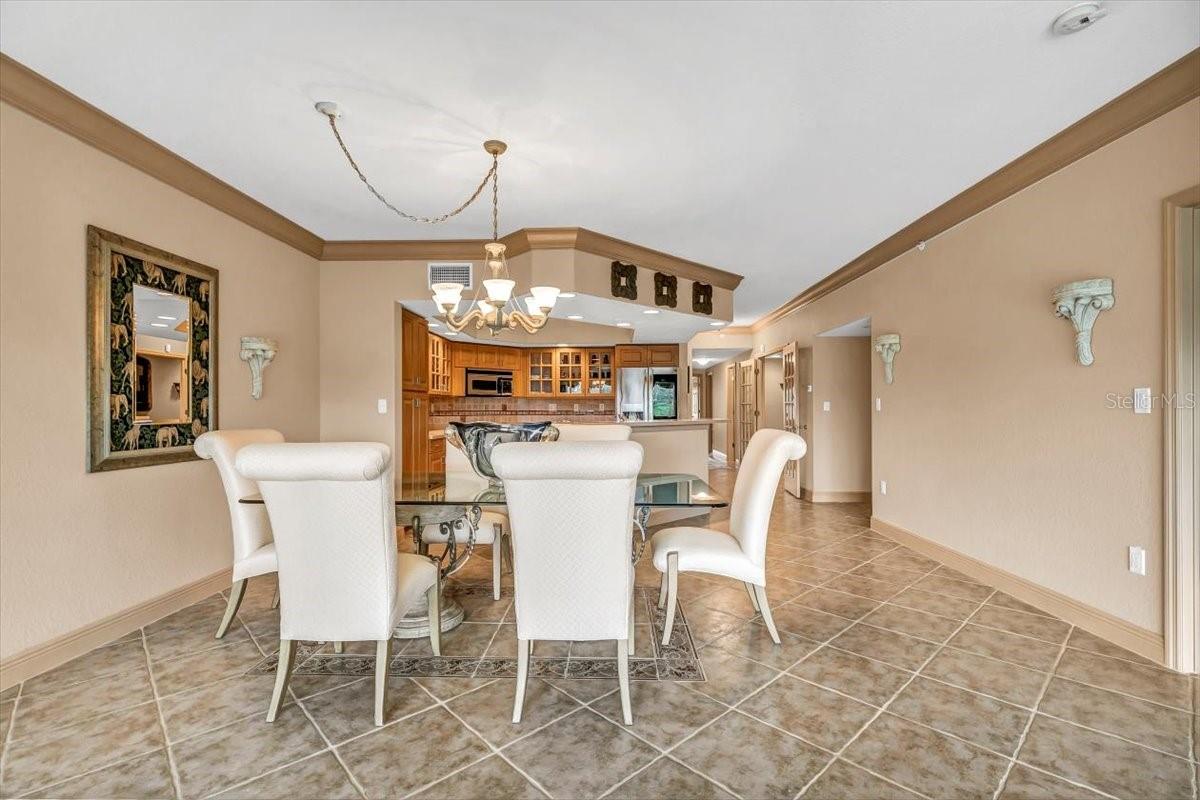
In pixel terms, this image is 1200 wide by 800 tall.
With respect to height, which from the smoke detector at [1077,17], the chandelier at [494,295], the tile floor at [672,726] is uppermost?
the smoke detector at [1077,17]

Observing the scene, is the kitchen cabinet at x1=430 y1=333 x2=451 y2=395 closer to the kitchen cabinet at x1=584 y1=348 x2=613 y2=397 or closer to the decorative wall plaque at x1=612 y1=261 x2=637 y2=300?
the kitchen cabinet at x1=584 y1=348 x2=613 y2=397

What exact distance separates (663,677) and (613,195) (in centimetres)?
266

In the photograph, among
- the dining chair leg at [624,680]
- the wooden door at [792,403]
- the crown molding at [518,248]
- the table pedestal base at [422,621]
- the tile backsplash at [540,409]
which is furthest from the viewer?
the tile backsplash at [540,409]

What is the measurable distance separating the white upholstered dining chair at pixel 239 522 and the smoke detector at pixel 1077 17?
3.67 m

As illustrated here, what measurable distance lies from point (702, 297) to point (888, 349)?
1.66 metres

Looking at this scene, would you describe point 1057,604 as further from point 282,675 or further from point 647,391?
point 647,391

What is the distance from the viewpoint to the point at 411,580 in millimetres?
2146

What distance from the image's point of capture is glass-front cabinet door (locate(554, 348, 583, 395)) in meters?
7.79

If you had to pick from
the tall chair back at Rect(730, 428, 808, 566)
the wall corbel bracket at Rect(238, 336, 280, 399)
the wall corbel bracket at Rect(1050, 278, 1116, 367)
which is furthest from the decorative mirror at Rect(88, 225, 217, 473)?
the wall corbel bracket at Rect(1050, 278, 1116, 367)

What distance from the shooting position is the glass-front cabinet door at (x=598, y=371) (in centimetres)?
778

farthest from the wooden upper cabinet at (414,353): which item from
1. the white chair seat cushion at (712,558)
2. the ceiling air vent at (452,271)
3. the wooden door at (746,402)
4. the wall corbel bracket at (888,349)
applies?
the wooden door at (746,402)

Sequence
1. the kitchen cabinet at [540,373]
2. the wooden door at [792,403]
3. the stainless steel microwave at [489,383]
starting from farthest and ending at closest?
the kitchen cabinet at [540,373] < the stainless steel microwave at [489,383] < the wooden door at [792,403]

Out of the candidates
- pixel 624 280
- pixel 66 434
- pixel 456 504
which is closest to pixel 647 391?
pixel 624 280

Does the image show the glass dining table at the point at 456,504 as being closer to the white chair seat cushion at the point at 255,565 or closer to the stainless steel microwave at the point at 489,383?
the white chair seat cushion at the point at 255,565
